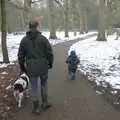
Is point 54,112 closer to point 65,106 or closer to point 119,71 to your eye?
point 65,106

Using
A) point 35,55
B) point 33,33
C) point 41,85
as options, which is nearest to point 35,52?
point 35,55

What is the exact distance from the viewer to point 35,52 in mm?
7703

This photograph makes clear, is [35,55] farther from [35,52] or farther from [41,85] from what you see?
[41,85]

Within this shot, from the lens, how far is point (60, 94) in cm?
977

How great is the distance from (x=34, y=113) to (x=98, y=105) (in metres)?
1.70

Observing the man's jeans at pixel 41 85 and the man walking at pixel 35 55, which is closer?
the man walking at pixel 35 55

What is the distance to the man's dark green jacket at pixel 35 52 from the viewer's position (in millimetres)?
7680

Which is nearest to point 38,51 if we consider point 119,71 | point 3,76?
point 3,76

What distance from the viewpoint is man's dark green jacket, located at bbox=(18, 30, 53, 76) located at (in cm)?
768

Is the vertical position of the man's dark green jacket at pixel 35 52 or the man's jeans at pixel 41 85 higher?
the man's dark green jacket at pixel 35 52

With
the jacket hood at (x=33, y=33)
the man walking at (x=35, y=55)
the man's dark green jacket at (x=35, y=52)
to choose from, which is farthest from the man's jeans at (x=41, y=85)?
the jacket hood at (x=33, y=33)

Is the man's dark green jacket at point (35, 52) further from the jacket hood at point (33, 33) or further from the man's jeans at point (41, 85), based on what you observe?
the man's jeans at point (41, 85)

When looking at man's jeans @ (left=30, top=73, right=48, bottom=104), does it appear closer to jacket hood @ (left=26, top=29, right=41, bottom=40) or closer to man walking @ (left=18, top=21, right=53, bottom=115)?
man walking @ (left=18, top=21, right=53, bottom=115)

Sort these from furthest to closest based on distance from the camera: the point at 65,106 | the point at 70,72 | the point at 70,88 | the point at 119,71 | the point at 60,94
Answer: the point at 119,71 < the point at 70,72 < the point at 70,88 < the point at 60,94 < the point at 65,106
